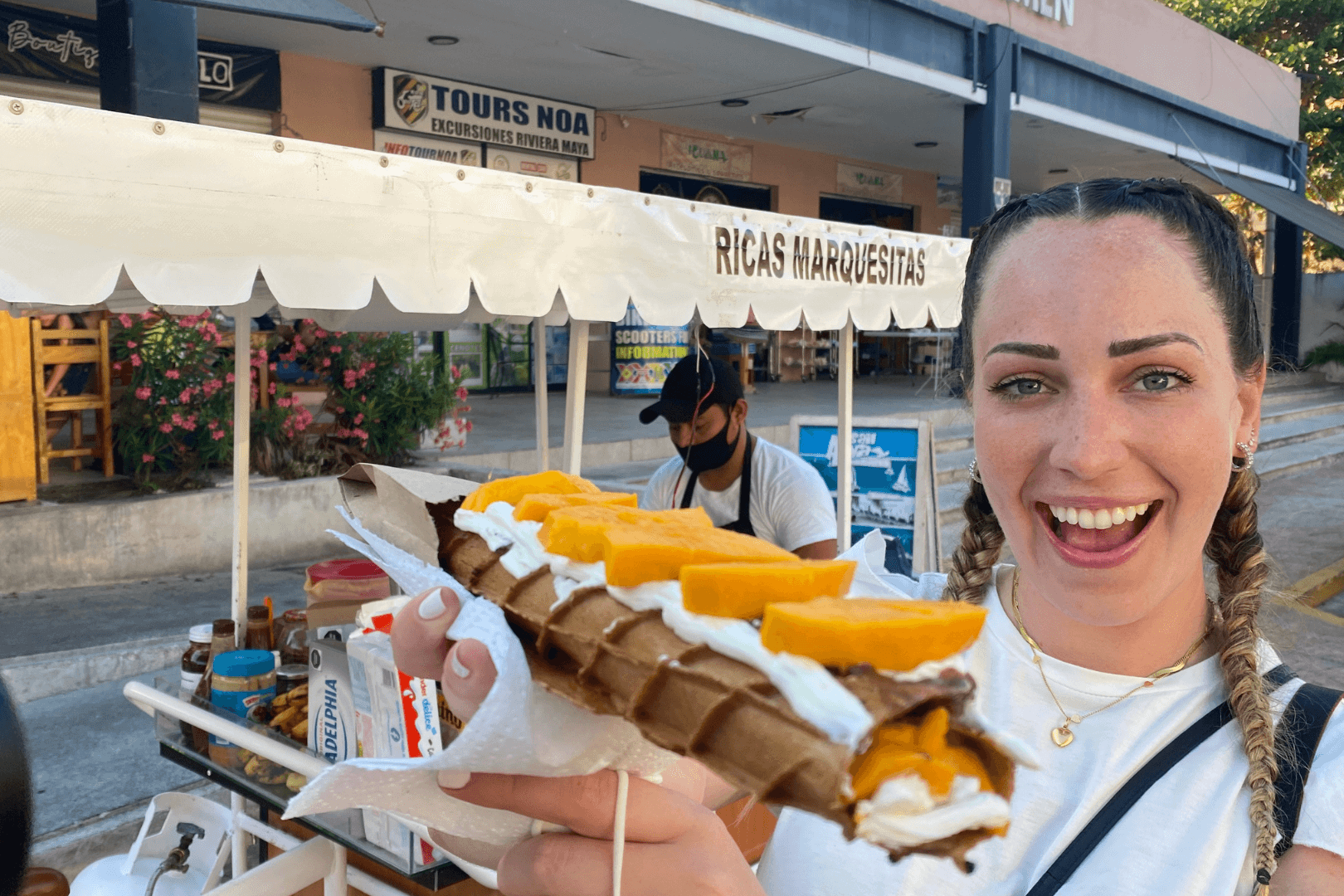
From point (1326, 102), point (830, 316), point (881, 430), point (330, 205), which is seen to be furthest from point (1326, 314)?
point (330, 205)

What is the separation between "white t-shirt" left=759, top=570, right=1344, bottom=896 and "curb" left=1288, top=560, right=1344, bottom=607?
752 centimetres

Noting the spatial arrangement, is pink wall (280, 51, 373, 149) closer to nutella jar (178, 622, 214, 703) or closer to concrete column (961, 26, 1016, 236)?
concrete column (961, 26, 1016, 236)

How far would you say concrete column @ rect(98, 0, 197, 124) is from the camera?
698cm

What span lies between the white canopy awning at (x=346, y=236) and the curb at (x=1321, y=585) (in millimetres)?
6151

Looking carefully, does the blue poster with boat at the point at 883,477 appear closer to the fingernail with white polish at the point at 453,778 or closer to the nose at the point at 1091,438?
the nose at the point at 1091,438

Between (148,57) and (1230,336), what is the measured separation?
7.73m

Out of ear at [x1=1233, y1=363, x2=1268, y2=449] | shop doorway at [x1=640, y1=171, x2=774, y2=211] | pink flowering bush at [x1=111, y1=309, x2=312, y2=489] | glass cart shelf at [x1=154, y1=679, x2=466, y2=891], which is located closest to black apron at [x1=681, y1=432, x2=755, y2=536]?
glass cart shelf at [x1=154, y1=679, x2=466, y2=891]

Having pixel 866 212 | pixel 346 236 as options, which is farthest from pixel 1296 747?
pixel 866 212

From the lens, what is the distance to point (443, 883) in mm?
2611

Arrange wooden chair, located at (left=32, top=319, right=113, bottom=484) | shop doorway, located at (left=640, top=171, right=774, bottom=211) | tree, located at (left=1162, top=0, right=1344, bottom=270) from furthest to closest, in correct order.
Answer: tree, located at (left=1162, top=0, right=1344, bottom=270) < shop doorway, located at (left=640, top=171, right=774, bottom=211) < wooden chair, located at (left=32, top=319, right=113, bottom=484)

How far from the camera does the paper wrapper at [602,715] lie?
2.47 ft

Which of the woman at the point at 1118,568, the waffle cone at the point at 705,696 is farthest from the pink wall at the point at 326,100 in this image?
the waffle cone at the point at 705,696

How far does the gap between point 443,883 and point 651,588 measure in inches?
80.4

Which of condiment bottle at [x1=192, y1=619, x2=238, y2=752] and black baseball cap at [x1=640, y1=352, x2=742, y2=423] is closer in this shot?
condiment bottle at [x1=192, y1=619, x2=238, y2=752]
